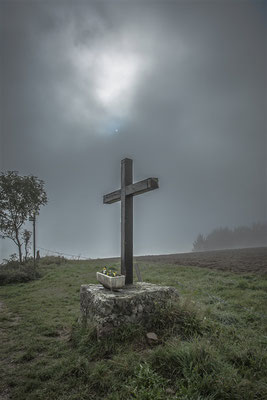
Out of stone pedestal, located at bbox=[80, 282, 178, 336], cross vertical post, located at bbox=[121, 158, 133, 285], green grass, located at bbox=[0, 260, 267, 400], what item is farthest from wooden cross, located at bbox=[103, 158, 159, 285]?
green grass, located at bbox=[0, 260, 267, 400]

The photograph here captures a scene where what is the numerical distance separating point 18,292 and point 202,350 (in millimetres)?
9803

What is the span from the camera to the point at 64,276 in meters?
13.0

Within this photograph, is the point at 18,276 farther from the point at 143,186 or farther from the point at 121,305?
the point at 143,186

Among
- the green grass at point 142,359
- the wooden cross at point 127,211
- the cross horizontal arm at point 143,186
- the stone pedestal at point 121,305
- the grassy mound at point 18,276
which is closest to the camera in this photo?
the green grass at point 142,359

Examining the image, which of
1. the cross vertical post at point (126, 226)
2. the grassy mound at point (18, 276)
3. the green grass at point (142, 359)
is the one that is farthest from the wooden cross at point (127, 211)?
the grassy mound at point (18, 276)

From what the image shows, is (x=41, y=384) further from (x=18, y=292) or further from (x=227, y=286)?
(x=18, y=292)

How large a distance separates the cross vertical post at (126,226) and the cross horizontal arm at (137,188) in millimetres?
216

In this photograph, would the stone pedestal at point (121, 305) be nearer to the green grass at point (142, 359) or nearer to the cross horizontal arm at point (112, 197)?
the green grass at point (142, 359)

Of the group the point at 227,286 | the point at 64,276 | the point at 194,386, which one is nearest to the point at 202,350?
the point at 194,386

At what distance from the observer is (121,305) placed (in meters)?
4.02

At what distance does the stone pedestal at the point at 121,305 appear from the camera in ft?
12.7

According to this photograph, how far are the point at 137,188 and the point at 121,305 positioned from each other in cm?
250

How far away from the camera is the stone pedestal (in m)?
3.87

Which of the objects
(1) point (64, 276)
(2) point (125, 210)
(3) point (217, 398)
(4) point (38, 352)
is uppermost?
(2) point (125, 210)
